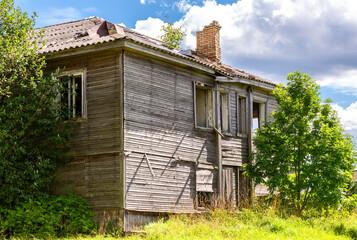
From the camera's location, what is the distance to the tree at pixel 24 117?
1605 cm

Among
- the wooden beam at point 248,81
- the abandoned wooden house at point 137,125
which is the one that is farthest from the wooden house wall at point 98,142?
the wooden beam at point 248,81

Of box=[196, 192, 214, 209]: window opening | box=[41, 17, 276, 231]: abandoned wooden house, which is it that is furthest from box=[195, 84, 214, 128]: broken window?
box=[196, 192, 214, 209]: window opening

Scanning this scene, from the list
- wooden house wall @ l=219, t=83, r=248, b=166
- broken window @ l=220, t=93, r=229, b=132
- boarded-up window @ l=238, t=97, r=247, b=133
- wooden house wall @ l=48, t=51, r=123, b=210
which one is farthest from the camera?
boarded-up window @ l=238, t=97, r=247, b=133

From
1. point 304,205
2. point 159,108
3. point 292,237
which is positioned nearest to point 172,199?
point 159,108

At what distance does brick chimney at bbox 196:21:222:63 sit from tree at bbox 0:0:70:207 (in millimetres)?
8606

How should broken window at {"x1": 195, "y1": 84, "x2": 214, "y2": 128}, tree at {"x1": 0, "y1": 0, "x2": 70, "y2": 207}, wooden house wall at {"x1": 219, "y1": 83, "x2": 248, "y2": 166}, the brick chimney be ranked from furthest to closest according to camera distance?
the brick chimney → wooden house wall at {"x1": 219, "y1": 83, "x2": 248, "y2": 166} → broken window at {"x1": 195, "y1": 84, "x2": 214, "y2": 128} → tree at {"x1": 0, "y1": 0, "x2": 70, "y2": 207}

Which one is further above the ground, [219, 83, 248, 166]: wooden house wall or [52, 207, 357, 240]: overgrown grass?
[219, 83, 248, 166]: wooden house wall

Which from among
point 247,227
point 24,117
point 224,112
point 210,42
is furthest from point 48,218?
point 210,42

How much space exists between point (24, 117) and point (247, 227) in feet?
25.6

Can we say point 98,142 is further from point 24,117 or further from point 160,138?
point 24,117

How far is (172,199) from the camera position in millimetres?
17906

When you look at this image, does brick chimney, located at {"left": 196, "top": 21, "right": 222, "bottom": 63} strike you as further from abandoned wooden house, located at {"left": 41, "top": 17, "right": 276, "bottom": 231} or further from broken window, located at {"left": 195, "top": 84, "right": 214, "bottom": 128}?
broken window, located at {"left": 195, "top": 84, "right": 214, "bottom": 128}

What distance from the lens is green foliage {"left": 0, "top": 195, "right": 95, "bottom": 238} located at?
15.3 metres

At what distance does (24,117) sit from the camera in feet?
53.8
